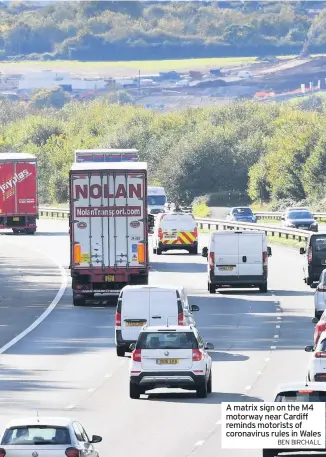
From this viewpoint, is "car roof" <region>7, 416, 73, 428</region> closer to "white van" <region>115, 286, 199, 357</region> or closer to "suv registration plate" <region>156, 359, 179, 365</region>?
"suv registration plate" <region>156, 359, 179, 365</region>

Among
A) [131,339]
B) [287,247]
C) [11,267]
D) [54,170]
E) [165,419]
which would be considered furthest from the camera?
[54,170]

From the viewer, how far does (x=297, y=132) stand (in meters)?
158

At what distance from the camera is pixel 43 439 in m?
21.2

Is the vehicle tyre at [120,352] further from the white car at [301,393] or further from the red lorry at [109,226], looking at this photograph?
the white car at [301,393]

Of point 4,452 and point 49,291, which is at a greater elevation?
point 4,452

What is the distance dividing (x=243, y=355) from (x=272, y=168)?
109 m

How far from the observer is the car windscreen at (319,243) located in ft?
199

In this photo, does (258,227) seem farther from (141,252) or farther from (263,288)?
(141,252)

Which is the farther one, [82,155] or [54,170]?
[54,170]

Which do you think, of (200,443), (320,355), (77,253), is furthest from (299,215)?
(200,443)

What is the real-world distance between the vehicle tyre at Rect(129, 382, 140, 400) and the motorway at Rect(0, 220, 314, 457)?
177 millimetres

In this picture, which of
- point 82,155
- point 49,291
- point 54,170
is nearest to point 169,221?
point 82,155

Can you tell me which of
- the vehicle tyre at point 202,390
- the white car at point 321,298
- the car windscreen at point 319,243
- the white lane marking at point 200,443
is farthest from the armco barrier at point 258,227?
the white lane marking at point 200,443

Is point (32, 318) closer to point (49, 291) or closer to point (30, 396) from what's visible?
point (49, 291)
